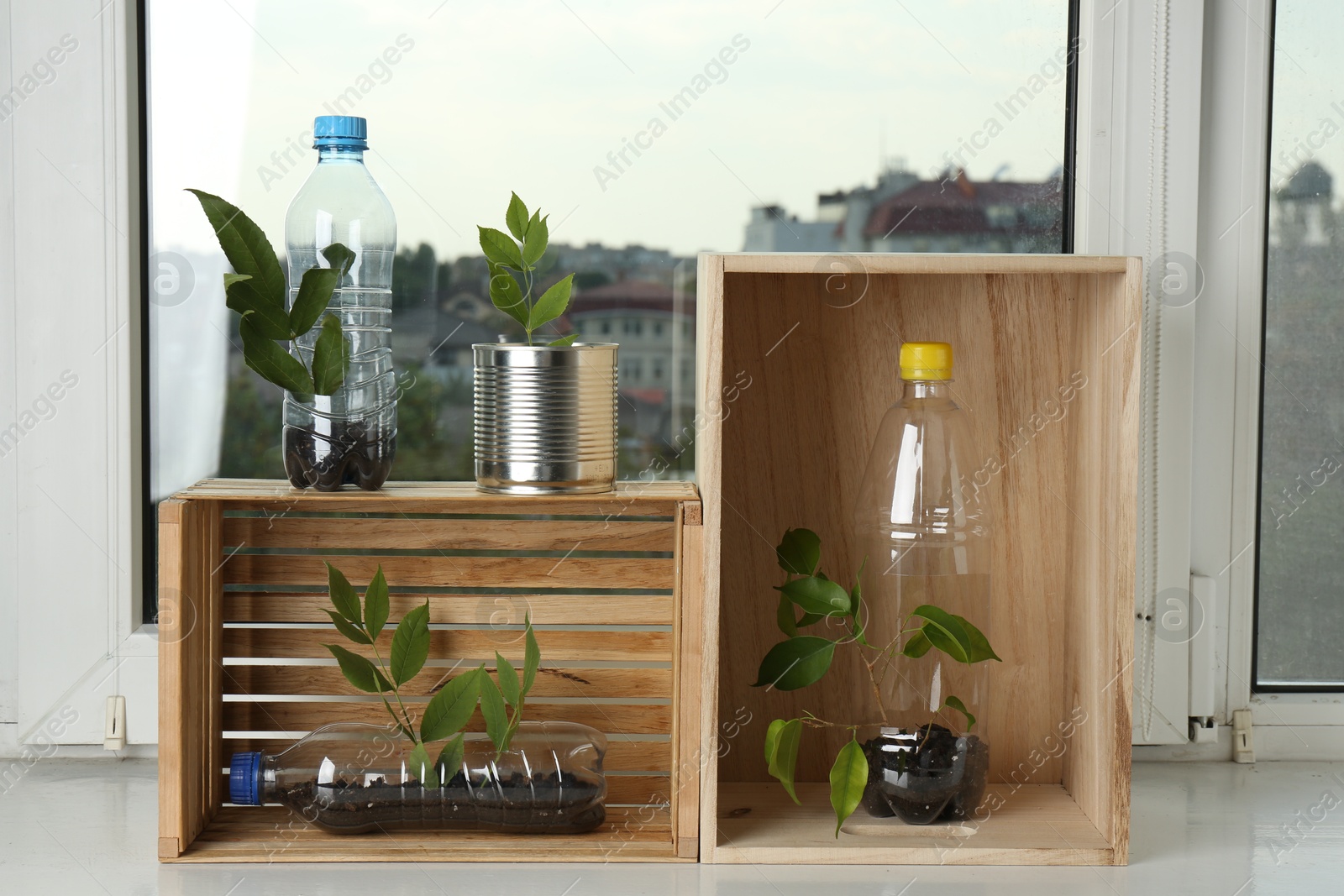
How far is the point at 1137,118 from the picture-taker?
1.12 m

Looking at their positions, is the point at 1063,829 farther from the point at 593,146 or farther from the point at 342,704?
the point at 593,146

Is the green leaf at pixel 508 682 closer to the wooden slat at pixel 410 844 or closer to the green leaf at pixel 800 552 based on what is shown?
the wooden slat at pixel 410 844

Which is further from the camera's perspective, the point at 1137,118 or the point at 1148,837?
the point at 1137,118

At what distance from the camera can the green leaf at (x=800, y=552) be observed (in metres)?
0.98

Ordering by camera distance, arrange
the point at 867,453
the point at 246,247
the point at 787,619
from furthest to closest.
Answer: the point at 867,453, the point at 787,619, the point at 246,247

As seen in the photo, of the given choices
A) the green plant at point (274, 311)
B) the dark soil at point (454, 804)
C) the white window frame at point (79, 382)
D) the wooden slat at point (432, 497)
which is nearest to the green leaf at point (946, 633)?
the wooden slat at point (432, 497)

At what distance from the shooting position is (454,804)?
938 millimetres

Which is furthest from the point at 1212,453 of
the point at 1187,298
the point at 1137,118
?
the point at 1137,118

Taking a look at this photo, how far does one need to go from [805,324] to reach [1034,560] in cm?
32

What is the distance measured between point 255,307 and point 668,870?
0.56 metres

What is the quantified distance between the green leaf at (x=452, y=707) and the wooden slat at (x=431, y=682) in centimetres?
Result: 12

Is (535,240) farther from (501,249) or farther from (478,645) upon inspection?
(478,645)

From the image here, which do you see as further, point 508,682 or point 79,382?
point 79,382

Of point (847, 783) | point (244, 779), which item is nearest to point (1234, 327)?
point (847, 783)
